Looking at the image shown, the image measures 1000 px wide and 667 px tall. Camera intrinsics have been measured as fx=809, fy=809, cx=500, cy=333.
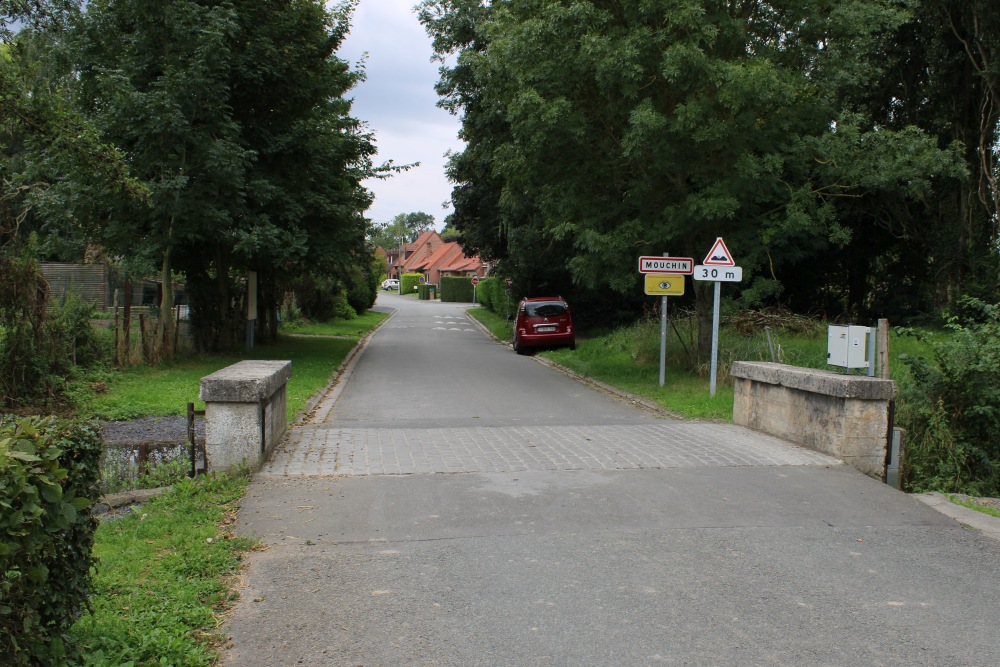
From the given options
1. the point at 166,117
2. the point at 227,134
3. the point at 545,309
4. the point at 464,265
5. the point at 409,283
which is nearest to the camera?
the point at 166,117

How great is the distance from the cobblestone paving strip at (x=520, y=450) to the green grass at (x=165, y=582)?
1235 mm

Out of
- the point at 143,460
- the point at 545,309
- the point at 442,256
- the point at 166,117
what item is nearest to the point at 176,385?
the point at 166,117

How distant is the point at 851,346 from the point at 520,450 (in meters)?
3.60

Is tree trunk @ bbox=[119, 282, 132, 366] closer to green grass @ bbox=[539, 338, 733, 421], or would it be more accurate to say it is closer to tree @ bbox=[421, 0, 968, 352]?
tree @ bbox=[421, 0, 968, 352]

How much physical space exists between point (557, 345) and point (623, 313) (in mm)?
4695

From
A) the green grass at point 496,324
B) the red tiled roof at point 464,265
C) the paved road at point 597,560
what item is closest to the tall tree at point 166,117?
the paved road at point 597,560

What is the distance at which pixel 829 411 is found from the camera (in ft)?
26.8

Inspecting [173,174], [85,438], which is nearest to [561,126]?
[173,174]

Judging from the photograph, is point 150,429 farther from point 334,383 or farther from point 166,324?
point 166,324

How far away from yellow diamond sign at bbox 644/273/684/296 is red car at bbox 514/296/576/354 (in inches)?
421

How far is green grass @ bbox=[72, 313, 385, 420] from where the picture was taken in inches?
462

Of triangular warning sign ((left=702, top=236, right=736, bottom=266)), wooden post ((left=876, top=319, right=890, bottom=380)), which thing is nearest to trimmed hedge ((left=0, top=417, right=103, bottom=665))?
wooden post ((left=876, top=319, right=890, bottom=380))

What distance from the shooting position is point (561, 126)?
14.9 m

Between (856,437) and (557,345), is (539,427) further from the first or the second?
(557,345)
